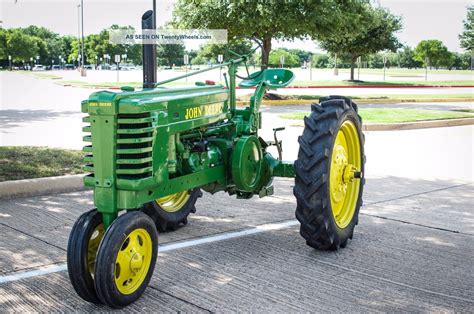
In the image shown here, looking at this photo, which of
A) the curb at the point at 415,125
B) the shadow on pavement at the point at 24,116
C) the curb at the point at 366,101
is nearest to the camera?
the curb at the point at 415,125

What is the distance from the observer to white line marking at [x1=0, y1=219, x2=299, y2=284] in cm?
453

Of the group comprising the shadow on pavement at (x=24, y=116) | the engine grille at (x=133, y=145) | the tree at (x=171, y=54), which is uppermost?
the tree at (x=171, y=54)

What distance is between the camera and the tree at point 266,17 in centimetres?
2147

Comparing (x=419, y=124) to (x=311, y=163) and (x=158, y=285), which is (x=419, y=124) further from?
(x=158, y=285)

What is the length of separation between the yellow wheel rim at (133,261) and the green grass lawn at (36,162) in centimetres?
393

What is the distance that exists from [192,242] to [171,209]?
51 cm

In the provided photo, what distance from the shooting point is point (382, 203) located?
7.08 metres

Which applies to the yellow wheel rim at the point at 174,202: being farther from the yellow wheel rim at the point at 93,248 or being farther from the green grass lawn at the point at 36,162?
the green grass lawn at the point at 36,162

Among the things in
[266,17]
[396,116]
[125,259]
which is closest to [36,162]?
[125,259]

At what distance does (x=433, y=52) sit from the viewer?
3044 inches

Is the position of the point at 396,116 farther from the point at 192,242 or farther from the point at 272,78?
the point at 192,242

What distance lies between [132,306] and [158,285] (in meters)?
0.40

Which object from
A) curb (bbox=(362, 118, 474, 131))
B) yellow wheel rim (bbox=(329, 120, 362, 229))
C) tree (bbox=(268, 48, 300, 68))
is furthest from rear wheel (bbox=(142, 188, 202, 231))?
tree (bbox=(268, 48, 300, 68))

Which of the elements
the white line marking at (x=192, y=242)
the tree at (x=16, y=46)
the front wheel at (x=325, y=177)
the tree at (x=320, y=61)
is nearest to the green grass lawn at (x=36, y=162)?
the white line marking at (x=192, y=242)
